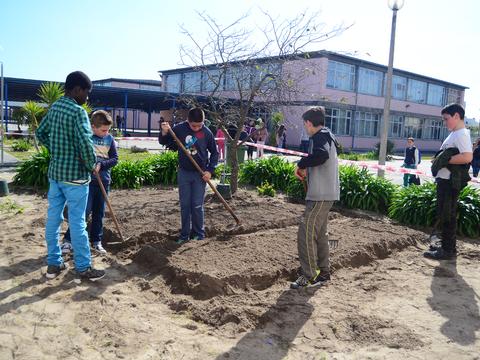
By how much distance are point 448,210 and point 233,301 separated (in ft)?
10.8

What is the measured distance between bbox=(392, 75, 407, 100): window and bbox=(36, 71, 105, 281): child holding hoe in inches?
1524

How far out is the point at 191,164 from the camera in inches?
216

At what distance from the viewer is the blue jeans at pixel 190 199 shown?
5.55 m

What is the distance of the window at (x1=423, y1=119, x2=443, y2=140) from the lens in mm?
44469

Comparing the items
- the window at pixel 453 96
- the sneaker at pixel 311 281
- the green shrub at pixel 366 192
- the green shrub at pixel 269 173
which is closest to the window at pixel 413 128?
the window at pixel 453 96

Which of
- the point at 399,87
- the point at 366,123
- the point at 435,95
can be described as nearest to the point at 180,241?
the point at 366,123

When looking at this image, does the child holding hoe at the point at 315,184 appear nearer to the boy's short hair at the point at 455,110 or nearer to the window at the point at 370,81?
the boy's short hair at the point at 455,110

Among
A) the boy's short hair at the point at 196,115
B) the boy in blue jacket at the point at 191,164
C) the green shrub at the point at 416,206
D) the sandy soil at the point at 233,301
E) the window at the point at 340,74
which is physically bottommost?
the sandy soil at the point at 233,301

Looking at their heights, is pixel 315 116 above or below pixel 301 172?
above

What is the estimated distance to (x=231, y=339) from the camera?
134 inches

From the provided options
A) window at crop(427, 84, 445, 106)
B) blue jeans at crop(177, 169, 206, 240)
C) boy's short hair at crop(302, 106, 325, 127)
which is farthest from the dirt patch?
window at crop(427, 84, 445, 106)

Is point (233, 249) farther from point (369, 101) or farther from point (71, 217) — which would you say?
point (369, 101)

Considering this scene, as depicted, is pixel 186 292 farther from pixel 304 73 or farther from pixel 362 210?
pixel 304 73

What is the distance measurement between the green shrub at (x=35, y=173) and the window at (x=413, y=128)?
124ft
